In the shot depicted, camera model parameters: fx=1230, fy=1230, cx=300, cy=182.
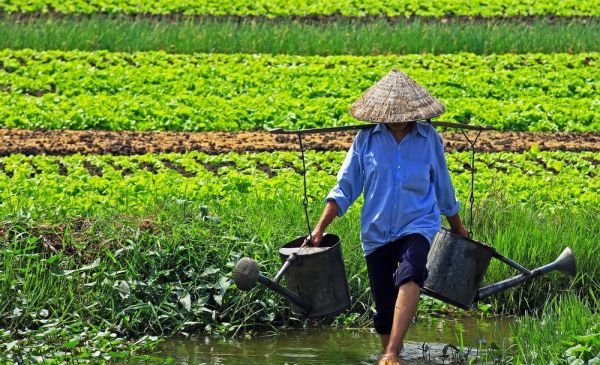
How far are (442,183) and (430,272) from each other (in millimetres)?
524

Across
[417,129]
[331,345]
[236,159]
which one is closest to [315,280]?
[417,129]

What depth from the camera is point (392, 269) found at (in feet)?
20.8

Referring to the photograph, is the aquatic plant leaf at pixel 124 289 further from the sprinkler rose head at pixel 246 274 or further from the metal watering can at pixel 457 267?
the metal watering can at pixel 457 267

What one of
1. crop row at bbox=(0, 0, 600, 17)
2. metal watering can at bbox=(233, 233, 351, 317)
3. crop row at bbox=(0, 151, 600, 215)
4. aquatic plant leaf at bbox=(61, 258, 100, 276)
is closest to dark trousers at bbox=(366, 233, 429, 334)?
metal watering can at bbox=(233, 233, 351, 317)

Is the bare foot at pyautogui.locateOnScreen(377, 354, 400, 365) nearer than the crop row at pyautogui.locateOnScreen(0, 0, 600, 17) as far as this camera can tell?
Yes

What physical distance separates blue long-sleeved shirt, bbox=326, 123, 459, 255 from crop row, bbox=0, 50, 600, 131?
24.4 feet

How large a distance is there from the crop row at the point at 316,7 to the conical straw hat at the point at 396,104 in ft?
49.1

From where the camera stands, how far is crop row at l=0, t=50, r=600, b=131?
46.3ft

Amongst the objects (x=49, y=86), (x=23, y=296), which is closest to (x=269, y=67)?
(x=49, y=86)

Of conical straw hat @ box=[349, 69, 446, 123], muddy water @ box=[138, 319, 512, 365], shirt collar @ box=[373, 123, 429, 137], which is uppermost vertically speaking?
conical straw hat @ box=[349, 69, 446, 123]

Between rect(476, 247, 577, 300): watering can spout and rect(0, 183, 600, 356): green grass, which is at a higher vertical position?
rect(476, 247, 577, 300): watering can spout

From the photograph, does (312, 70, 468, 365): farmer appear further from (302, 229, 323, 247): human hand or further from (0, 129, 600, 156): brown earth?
→ (0, 129, 600, 156): brown earth

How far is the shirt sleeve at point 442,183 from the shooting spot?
6.32 m

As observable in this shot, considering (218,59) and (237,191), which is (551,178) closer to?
(237,191)
